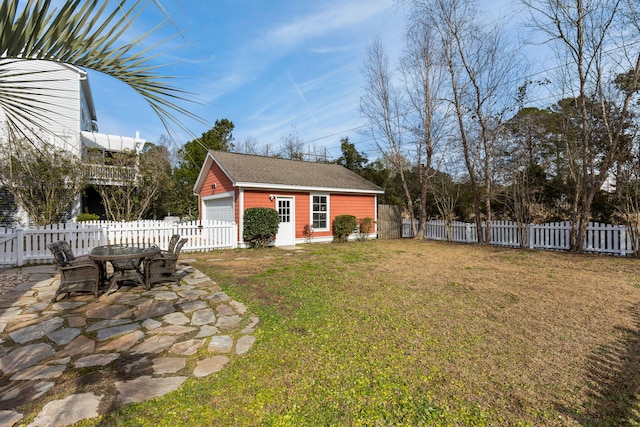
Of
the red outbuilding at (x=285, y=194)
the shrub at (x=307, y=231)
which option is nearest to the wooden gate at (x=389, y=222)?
the red outbuilding at (x=285, y=194)

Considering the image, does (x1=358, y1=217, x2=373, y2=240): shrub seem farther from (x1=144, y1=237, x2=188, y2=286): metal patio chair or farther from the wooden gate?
(x1=144, y1=237, x2=188, y2=286): metal patio chair

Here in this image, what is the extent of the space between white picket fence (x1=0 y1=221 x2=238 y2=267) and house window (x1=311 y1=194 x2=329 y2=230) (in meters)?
3.55

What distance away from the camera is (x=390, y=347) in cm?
311

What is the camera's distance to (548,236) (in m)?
10.4

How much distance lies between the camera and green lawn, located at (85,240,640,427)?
84.0 inches

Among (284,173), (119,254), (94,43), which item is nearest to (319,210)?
(284,173)

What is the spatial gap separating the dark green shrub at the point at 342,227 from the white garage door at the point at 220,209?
173 inches

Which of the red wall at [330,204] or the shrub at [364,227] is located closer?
the red wall at [330,204]

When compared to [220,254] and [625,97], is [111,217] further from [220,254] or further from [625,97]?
[625,97]

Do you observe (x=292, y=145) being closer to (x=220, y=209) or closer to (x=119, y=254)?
(x=220, y=209)

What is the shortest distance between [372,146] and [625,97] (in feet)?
31.6

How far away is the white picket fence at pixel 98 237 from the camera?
742 centimetres

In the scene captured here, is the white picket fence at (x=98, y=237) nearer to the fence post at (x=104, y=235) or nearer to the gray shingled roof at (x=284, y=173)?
the fence post at (x=104, y=235)

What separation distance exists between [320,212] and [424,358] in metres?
10.5
